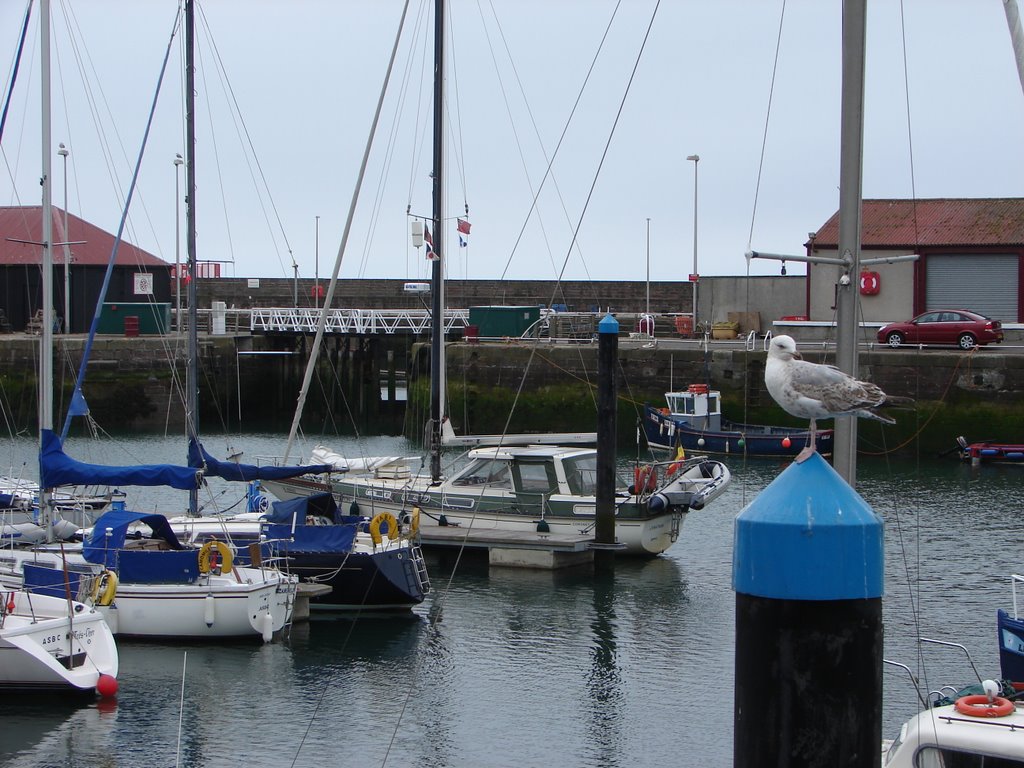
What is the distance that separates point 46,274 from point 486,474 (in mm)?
8777

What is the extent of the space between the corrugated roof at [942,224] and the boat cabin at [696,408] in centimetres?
895

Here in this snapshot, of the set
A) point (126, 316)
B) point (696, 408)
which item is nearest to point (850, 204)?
point (696, 408)

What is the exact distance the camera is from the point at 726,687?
15578 millimetres

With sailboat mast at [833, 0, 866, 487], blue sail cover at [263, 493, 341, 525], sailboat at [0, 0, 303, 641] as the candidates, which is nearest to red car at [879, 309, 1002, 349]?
blue sail cover at [263, 493, 341, 525]

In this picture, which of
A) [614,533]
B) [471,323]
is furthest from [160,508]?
[471,323]

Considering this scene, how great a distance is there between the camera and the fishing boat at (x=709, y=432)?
37812mm

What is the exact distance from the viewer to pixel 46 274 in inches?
703

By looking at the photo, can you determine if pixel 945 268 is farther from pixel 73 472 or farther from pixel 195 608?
pixel 195 608

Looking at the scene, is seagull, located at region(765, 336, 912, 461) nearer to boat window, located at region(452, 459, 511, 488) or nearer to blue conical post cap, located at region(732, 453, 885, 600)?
blue conical post cap, located at region(732, 453, 885, 600)

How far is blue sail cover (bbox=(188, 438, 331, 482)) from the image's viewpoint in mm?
20438

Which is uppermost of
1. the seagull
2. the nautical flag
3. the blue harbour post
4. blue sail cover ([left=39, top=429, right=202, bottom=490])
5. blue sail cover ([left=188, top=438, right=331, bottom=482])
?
the nautical flag

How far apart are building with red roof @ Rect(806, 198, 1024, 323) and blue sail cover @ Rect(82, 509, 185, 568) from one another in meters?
31.0

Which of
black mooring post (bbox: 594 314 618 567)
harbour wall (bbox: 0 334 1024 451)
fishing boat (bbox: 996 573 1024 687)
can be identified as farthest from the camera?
harbour wall (bbox: 0 334 1024 451)

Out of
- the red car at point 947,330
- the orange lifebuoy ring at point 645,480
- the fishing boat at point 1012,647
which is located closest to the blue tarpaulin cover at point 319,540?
the orange lifebuoy ring at point 645,480
